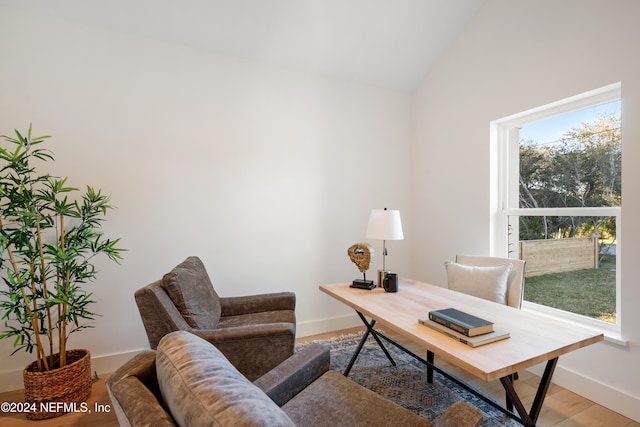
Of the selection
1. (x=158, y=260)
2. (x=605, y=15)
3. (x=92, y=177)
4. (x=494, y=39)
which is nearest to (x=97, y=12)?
(x=92, y=177)

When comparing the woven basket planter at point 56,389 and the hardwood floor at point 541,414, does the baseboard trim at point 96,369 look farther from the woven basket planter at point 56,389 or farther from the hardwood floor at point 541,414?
the woven basket planter at point 56,389

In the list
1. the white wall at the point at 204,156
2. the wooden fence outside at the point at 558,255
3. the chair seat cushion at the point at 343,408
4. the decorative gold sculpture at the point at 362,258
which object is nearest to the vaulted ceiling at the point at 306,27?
the white wall at the point at 204,156

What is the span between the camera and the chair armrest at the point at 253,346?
177 centimetres

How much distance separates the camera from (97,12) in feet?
7.68

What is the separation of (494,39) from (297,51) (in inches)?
69.5

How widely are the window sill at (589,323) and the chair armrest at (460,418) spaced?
167 centimetres

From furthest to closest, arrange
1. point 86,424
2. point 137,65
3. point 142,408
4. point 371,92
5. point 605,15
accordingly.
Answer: point 371,92 < point 137,65 < point 605,15 < point 86,424 < point 142,408

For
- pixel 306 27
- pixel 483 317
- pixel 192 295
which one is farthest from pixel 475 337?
pixel 306 27

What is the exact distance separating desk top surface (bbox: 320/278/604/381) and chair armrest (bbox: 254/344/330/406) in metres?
0.37

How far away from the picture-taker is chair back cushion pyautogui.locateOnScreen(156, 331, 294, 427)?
0.65 m

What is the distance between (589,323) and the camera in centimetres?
222

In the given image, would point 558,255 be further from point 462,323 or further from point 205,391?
point 205,391

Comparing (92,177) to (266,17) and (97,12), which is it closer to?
(97,12)

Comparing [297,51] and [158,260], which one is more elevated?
[297,51]
